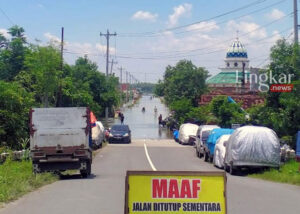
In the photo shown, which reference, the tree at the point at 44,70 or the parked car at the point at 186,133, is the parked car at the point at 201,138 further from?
the tree at the point at 44,70

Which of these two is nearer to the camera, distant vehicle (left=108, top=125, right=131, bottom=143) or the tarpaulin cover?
the tarpaulin cover

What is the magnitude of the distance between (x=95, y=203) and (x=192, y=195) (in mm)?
5735

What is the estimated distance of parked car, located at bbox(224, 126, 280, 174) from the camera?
21.8 metres

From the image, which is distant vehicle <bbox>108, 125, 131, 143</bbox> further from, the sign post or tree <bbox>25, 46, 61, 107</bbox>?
the sign post

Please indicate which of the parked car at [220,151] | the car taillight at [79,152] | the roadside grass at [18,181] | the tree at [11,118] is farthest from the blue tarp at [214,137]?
the roadside grass at [18,181]

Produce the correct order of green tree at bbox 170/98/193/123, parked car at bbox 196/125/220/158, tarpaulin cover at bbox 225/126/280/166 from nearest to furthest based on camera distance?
tarpaulin cover at bbox 225/126/280/166 < parked car at bbox 196/125/220/158 < green tree at bbox 170/98/193/123

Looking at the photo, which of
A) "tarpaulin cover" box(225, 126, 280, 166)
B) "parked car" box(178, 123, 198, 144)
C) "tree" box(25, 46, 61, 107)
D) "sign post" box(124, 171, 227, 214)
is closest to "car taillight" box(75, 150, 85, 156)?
"tarpaulin cover" box(225, 126, 280, 166)

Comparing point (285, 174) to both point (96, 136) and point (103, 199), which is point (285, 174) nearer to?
point (103, 199)

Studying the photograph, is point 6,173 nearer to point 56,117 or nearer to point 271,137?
point 56,117

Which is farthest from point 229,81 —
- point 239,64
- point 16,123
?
point 16,123

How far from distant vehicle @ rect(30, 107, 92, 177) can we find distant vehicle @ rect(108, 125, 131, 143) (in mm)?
24630

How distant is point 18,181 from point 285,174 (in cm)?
972

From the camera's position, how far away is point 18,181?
15883 millimetres

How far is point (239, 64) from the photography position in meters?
113
